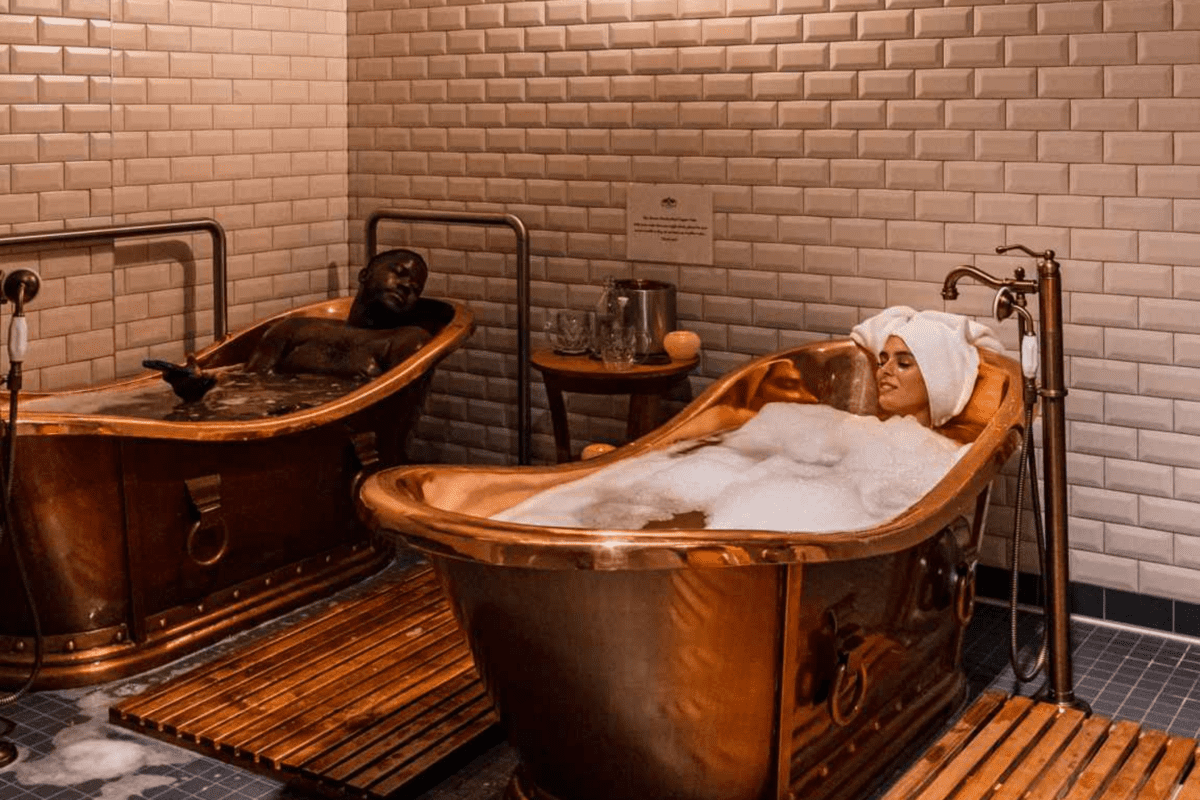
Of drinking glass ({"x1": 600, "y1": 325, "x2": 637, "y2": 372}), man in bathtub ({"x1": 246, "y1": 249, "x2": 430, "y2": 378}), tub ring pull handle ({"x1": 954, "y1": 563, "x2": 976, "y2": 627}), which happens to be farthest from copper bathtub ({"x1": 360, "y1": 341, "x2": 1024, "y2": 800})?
man in bathtub ({"x1": 246, "y1": 249, "x2": 430, "y2": 378})

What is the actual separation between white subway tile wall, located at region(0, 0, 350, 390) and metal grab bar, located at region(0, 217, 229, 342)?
0.12 metres

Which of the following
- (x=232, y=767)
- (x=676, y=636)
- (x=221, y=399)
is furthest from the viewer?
(x=221, y=399)

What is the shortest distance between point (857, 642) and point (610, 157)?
8.64ft

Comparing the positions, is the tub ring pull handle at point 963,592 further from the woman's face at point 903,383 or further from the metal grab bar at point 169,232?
the metal grab bar at point 169,232

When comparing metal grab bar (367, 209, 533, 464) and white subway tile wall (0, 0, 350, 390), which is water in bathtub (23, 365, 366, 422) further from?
metal grab bar (367, 209, 533, 464)

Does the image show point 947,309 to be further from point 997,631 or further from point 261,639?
point 261,639

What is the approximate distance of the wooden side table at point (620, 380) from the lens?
463 centimetres

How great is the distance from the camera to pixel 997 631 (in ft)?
14.2

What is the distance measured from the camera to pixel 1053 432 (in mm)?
3602

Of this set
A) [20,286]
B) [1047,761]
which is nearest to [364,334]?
[20,286]

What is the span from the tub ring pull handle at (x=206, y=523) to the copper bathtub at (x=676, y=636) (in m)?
1.09

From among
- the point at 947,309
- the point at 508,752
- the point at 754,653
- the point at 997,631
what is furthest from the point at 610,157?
the point at 754,653

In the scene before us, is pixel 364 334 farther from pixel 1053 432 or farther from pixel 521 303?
pixel 1053 432

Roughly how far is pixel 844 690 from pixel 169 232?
305cm
